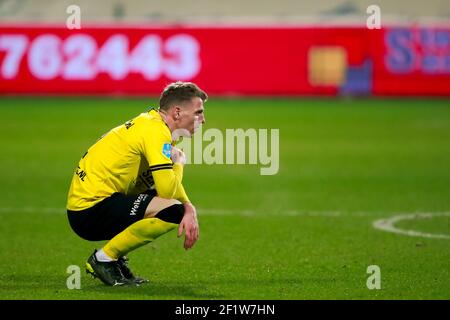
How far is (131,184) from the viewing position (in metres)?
7.64

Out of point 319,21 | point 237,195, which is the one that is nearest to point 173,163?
point 237,195

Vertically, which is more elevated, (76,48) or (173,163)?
(76,48)

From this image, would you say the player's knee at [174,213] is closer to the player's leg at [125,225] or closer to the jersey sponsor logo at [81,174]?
the player's leg at [125,225]

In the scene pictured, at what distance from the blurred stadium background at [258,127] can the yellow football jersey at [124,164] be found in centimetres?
65

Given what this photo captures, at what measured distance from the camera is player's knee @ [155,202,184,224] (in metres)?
7.20

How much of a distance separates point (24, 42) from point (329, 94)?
7.62 metres

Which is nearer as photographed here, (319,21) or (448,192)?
(448,192)

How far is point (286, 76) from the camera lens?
26.8 meters

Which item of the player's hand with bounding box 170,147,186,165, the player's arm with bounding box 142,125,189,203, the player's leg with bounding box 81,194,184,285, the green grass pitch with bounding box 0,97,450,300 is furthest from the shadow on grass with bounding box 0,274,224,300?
the player's hand with bounding box 170,147,186,165

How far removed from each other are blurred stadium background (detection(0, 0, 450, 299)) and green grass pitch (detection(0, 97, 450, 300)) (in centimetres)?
3

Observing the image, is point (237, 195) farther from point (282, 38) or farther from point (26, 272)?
point (282, 38)
